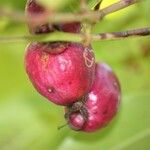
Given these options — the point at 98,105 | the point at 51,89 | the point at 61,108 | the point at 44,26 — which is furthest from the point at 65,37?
the point at 61,108

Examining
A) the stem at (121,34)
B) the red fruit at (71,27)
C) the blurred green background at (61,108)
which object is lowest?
the blurred green background at (61,108)

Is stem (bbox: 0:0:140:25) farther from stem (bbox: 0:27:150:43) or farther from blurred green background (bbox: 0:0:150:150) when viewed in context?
blurred green background (bbox: 0:0:150:150)

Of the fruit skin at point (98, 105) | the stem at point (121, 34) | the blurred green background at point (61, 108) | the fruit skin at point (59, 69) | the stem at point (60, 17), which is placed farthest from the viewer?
the blurred green background at point (61, 108)

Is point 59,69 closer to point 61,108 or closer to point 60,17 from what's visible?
point 60,17

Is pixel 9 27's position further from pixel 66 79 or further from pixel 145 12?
pixel 66 79

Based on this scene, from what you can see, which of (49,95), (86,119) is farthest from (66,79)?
(86,119)

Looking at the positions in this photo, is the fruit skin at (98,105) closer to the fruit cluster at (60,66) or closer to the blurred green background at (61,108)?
the fruit cluster at (60,66)

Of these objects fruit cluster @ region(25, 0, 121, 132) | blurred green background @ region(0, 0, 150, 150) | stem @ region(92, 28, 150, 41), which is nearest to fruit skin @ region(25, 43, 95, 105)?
fruit cluster @ region(25, 0, 121, 132)

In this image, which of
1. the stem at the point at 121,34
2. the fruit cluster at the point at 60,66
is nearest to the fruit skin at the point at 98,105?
the fruit cluster at the point at 60,66
